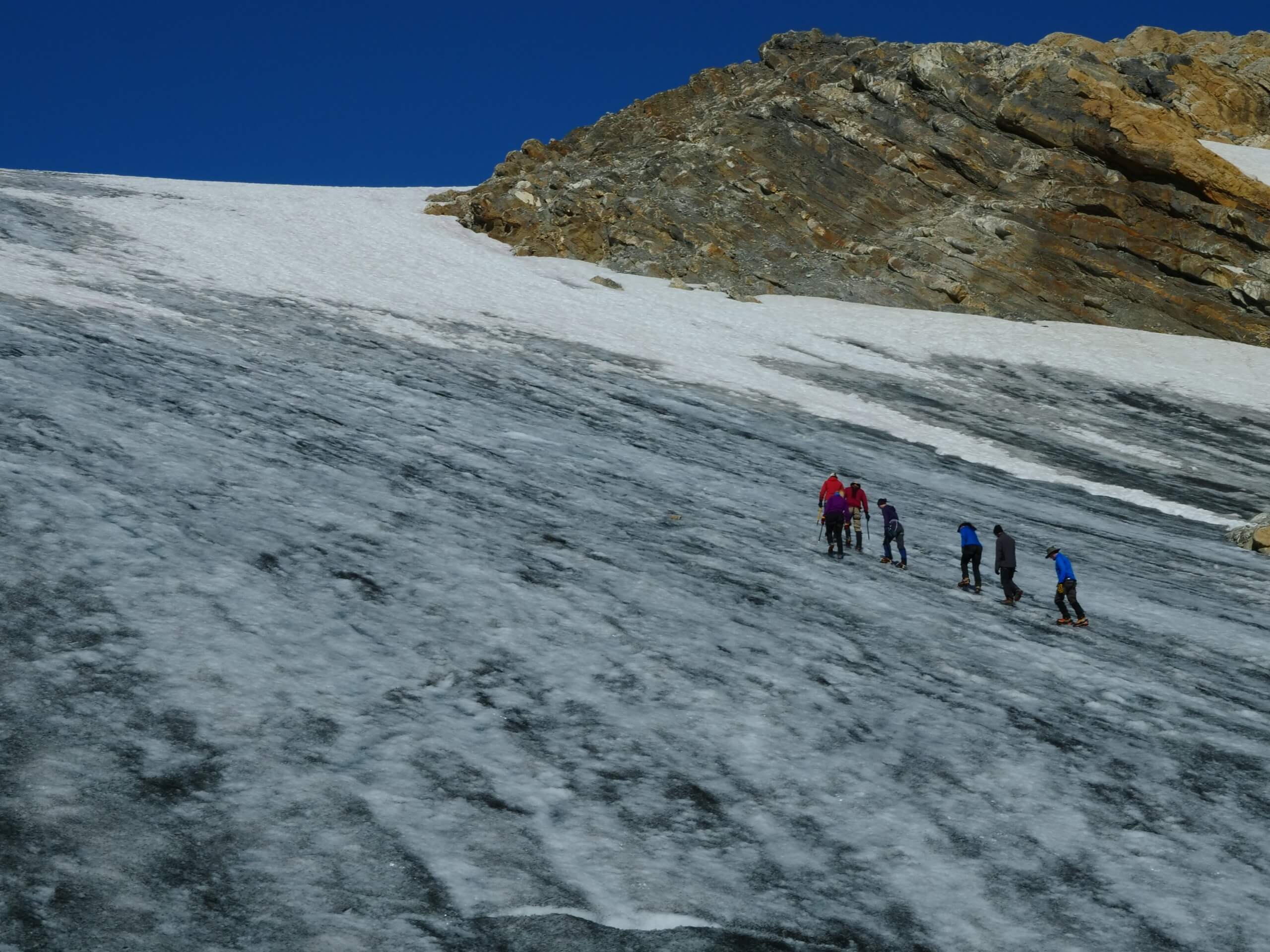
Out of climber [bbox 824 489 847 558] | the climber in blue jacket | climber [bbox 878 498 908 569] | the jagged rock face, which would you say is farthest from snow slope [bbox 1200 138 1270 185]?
the climber in blue jacket

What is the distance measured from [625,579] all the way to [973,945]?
7009 mm

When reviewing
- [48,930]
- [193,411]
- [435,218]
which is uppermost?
[435,218]

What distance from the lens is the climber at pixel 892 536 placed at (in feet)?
56.4

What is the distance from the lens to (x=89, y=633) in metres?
9.69

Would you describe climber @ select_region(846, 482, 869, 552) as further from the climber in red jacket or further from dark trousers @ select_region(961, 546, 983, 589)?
dark trousers @ select_region(961, 546, 983, 589)

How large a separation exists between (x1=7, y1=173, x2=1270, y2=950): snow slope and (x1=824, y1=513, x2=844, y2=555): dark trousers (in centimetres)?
51

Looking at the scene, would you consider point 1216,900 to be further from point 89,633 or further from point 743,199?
point 743,199

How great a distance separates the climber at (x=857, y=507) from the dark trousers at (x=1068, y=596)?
3.24 m

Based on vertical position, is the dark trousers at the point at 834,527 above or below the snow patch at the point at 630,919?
above

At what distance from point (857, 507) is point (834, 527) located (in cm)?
86

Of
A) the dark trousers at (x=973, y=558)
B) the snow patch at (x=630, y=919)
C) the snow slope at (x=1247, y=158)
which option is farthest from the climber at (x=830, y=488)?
the snow slope at (x=1247, y=158)

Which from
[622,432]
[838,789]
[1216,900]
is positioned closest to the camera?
[1216,900]

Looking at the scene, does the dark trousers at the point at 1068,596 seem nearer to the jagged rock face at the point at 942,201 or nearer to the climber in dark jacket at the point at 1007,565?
the climber in dark jacket at the point at 1007,565

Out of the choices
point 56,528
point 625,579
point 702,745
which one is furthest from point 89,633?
point 625,579
